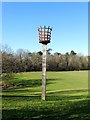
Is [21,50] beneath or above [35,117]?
above

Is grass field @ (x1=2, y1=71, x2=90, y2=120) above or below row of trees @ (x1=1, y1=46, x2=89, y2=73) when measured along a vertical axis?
below

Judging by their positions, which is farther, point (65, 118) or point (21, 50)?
point (21, 50)

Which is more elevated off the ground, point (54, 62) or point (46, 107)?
point (54, 62)

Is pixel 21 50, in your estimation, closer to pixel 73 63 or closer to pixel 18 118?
pixel 73 63

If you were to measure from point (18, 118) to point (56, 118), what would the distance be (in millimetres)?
1309

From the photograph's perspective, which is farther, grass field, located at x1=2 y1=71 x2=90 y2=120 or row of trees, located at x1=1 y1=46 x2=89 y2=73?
row of trees, located at x1=1 y1=46 x2=89 y2=73

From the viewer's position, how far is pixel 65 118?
1143 centimetres

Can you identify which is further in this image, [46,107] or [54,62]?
[54,62]

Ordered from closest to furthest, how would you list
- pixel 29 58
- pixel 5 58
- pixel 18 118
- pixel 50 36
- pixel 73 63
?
pixel 18 118 → pixel 50 36 → pixel 5 58 → pixel 29 58 → pixel 73 63

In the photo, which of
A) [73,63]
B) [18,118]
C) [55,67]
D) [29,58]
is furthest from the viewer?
[73,63]

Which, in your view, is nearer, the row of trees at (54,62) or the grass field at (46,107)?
the grass field at (46,107)

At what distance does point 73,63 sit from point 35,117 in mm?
87381

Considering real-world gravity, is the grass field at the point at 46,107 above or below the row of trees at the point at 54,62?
below

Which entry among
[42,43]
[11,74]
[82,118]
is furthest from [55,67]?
[82,118]
